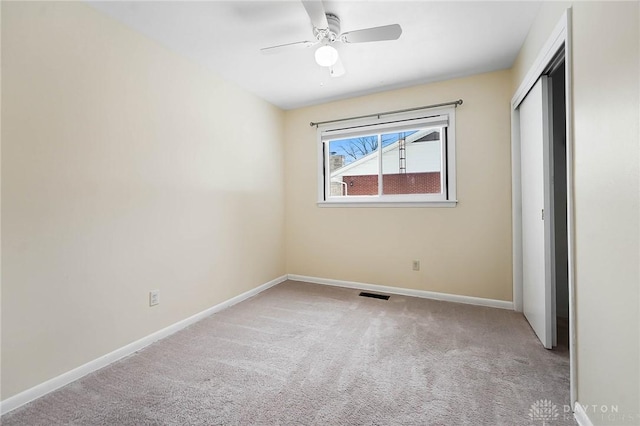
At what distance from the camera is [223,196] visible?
2.91m

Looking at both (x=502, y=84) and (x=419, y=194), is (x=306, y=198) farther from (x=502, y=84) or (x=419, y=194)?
(x=502, y=84)

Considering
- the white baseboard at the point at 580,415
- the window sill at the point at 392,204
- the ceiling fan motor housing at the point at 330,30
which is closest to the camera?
the white baseboard at the point at 580,415

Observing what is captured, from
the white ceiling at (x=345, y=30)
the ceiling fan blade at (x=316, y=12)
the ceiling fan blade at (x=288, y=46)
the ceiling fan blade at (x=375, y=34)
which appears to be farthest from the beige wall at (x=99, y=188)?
the ceiling fan blade at (x=375, y=34)

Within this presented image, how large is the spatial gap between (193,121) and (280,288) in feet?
7.16

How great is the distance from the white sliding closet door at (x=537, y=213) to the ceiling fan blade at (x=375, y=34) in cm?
111

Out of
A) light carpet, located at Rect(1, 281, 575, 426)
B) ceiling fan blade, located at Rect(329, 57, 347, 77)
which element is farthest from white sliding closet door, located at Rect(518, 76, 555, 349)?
ceiling fan blade, located at Rect(329, 57, 347, 77)

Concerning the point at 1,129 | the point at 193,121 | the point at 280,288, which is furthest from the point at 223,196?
the point at 1,129

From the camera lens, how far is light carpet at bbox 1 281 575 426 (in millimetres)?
1410

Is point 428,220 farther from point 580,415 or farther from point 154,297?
point 154,297

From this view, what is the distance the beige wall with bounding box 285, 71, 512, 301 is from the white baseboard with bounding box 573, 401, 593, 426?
155 centimetres

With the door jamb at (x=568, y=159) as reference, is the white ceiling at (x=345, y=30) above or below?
above

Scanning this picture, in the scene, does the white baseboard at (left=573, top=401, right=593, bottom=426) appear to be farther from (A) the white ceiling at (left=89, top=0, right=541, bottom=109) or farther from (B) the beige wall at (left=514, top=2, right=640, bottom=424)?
(A) the white ceiling at (left=89, top=0, right=541, bottom=109)

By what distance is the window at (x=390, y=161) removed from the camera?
3084 millimetres

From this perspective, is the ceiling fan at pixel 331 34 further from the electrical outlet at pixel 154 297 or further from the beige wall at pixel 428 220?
the electrical outlet at pixel 154 297
